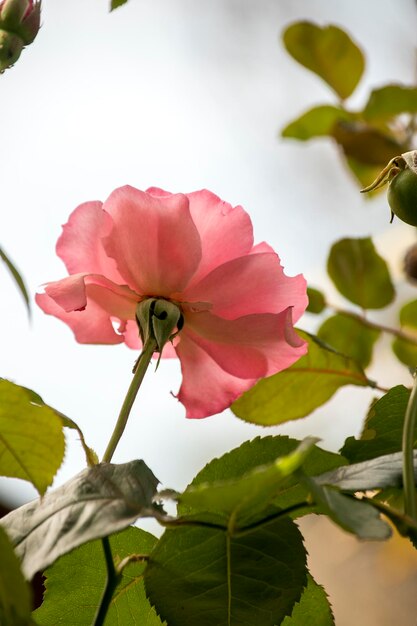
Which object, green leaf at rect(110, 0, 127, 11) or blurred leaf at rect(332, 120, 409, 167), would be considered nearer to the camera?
green leaf at rect(110, 0, 127, 11)

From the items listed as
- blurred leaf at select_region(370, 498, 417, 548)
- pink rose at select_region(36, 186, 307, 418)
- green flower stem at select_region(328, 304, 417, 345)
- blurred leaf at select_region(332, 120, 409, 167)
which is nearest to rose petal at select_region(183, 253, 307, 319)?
pink rose at select_region(36, 186, 307, 418)

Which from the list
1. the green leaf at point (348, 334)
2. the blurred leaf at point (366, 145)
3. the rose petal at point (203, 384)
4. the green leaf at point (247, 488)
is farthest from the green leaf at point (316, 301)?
the green leaf at point (247, 488)

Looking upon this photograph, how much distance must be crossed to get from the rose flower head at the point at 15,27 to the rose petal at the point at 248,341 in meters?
0.11

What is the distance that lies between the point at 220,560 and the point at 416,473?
0.07 m

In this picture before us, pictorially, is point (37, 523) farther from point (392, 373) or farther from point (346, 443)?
point (392, 373)

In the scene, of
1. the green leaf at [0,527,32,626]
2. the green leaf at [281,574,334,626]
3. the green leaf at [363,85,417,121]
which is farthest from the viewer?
the green leaf at [363,85,417,121]

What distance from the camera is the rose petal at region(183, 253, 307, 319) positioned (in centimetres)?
27

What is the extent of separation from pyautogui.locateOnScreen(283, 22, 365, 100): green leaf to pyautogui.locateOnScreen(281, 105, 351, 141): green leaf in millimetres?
31

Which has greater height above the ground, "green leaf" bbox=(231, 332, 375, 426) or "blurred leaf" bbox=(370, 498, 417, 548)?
"blurred leaf" bbox=(370, 498, 417, 548)

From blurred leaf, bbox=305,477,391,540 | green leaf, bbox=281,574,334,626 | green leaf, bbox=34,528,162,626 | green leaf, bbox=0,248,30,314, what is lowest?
green leaf, bbox=281,574,334,626

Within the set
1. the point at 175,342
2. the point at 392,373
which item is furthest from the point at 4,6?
the point at 392,373

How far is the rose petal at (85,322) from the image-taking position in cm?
30

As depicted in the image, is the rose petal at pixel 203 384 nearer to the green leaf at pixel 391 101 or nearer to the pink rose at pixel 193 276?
the pink rose at pixel 193 276

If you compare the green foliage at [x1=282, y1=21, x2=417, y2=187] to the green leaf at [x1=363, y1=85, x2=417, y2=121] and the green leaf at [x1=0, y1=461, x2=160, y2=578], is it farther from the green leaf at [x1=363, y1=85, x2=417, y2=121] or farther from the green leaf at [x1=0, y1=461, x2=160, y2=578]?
the green leaf at [x1=0, y1=461, x2=160, y2=578]
